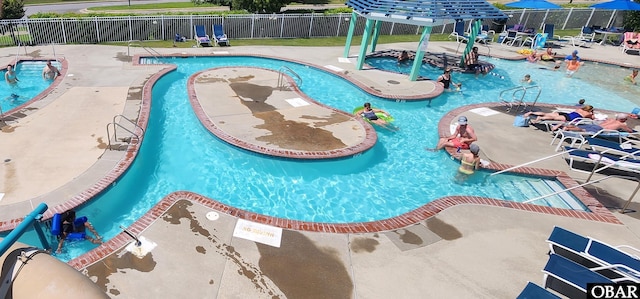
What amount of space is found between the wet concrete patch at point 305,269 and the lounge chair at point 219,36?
18.2 m

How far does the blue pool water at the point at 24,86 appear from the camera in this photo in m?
14.6

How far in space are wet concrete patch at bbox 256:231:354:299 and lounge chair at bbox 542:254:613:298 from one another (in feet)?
11.6

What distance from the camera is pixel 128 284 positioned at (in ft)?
20.7

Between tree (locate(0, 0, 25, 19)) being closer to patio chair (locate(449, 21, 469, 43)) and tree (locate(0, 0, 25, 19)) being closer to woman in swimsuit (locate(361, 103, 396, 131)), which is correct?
woman in swimsuit (locate(361, 103, 396, 131))

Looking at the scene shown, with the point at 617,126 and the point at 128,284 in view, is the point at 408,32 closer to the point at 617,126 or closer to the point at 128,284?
the point at 617,126

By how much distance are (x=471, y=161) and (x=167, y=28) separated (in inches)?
799

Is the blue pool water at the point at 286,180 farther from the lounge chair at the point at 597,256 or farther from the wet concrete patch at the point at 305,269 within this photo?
the lounge chair at the point at 597,256

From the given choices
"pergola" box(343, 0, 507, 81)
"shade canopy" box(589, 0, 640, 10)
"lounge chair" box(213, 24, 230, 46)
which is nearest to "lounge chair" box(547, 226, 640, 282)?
"pergola" box(343, 0, 507, 81)

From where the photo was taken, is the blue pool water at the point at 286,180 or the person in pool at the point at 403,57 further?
the person in pool at the point at 403,57

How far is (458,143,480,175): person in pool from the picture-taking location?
439 inches

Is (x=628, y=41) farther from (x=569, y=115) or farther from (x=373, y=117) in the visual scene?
(x=373, y=117)

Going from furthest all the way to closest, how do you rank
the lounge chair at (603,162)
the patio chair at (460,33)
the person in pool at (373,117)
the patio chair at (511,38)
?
1. the patio chair at (511,38)
2. the patio chair at (460,33)
3. the person in pool at (373,117)
4. the lounge chair at (603,162)

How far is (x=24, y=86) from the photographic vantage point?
1602 centimetres

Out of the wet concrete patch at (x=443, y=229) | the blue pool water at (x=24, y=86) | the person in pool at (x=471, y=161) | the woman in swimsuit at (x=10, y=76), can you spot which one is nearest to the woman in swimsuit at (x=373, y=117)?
the person in pool at (x=471, y=161)
